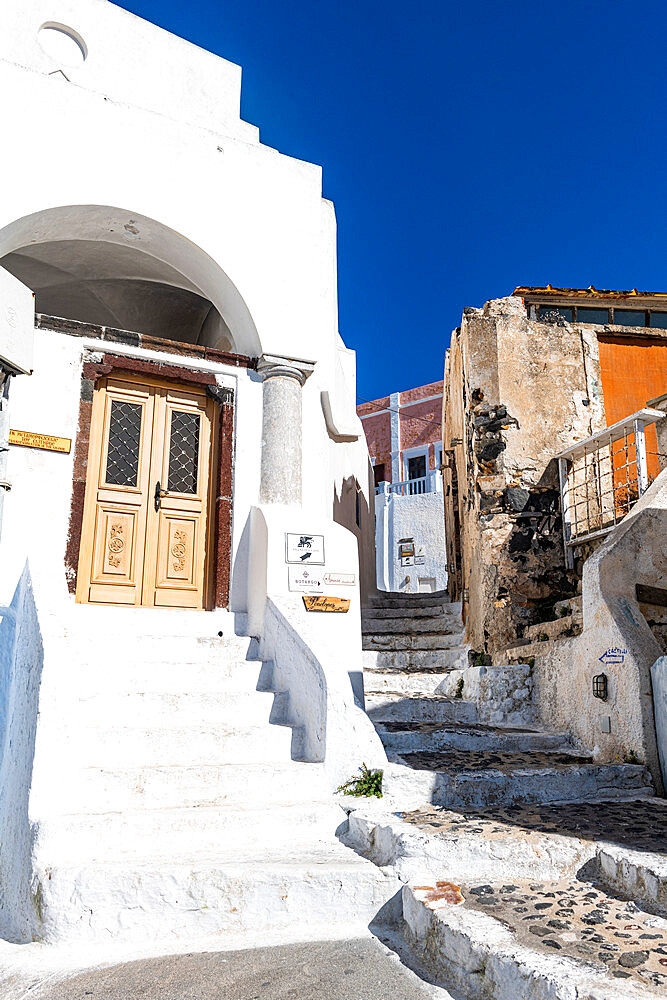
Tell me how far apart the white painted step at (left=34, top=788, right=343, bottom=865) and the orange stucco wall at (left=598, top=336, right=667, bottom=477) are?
7.76m

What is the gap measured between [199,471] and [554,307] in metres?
7.18

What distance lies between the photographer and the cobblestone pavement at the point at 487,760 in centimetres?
489

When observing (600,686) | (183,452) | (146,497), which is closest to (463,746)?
(600,686)

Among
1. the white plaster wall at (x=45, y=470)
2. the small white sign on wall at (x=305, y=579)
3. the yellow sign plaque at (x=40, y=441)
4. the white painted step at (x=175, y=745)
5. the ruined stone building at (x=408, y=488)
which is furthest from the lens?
the ruined stone building at (x=408, y=488)

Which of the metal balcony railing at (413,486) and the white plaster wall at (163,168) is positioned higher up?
the metal balcony railing at (413,486)

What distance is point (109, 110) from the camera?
6.88m

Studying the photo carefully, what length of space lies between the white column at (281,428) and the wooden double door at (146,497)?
0.54m

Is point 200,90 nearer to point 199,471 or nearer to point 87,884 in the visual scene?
point 199,471

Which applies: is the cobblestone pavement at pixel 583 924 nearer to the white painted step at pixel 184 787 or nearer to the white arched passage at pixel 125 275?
the white painted step at pixel 184 787

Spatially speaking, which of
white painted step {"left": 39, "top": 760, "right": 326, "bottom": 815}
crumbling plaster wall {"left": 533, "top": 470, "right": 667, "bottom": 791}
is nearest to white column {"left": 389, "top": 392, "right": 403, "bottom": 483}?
crumbling plaster wall {"left": 533, "top": 470, "right": 667, "bottom": 791}

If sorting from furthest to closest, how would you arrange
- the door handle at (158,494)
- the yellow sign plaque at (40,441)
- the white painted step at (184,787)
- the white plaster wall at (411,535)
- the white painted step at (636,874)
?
the white plaster wall at (411,535) → the door handle at (158,494) → the yellow sign plaque at (40,441) → the white painted step at (184,787) → the white painted step at (636,874)

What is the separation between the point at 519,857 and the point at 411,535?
26275 millimetres

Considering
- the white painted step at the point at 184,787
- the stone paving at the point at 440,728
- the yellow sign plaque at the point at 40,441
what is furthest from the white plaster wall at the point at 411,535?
the white painted step at the point at 184,787

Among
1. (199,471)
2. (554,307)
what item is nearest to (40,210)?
(199,471)
